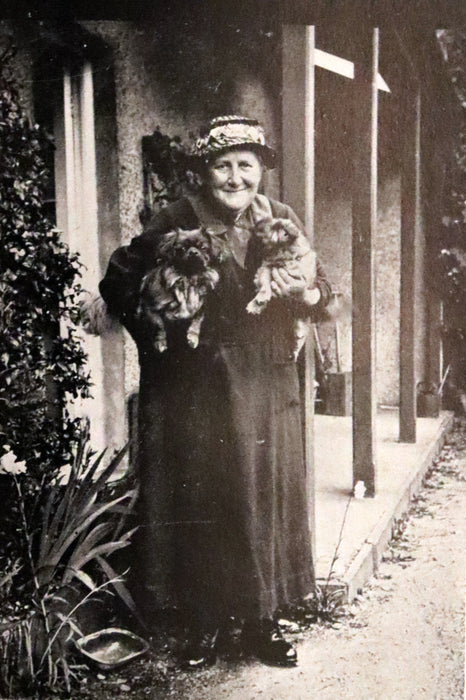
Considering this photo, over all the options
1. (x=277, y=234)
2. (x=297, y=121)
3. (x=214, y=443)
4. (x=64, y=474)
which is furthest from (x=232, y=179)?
(x=64, y=474)

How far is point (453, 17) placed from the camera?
369 centimetres

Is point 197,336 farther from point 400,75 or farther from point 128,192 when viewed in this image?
point 400,75

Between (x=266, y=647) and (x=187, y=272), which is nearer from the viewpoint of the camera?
(x=187, y=272)

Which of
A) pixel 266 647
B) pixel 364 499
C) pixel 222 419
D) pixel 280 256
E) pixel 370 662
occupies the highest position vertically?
pixel 280 256

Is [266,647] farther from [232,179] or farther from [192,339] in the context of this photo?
[232,179]

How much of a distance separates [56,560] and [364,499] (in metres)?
2.36

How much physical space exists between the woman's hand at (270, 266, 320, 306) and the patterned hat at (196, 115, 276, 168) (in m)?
0.53

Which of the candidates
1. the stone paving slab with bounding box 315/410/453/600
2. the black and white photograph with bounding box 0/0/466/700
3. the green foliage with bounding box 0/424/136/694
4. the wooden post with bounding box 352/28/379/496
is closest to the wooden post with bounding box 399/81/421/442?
A: the stone paving slab with bounding box 315/410/453/600

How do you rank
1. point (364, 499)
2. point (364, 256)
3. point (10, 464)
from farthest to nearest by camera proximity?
1. point (364, 499)
2. point (364, 256)
3. point (10, 464)

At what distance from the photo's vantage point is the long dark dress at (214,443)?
11.7ft

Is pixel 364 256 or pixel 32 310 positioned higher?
pixel 364 256

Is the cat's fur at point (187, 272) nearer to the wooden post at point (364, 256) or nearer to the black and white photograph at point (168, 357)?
the black and white photograph at point (168, 357)

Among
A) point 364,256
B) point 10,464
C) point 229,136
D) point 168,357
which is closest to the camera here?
point 229,136

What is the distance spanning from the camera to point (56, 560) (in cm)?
357
